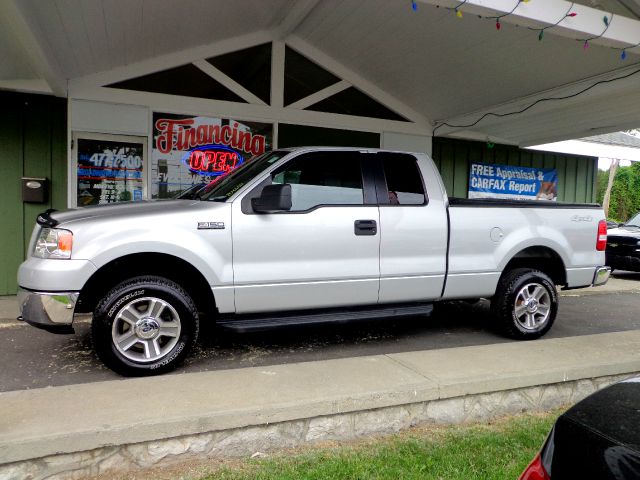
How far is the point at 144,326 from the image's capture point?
3900 millimetres

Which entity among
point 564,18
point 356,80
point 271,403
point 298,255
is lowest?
point 271,403

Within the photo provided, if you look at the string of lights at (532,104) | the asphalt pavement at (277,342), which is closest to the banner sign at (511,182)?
the string of lights at (532,104)

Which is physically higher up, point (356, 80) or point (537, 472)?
point (356, 80)

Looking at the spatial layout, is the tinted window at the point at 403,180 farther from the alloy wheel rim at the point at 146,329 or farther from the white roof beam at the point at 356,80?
the white roof beam at the point at 356,80

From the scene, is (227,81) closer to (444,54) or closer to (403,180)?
(444,54)

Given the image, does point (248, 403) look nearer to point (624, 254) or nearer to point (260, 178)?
point (260, 178)

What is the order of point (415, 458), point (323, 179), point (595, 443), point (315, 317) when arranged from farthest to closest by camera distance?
point (323, 179), point (315, 317), point (415, 458), point (595, 443)

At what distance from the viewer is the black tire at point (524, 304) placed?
17.3ft

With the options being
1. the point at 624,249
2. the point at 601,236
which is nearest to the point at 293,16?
the point at 601,236

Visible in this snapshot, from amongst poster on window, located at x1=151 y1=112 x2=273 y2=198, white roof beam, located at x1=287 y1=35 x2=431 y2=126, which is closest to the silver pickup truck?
poster on window, located at x1=151 y1=112 x2=273 y2=198

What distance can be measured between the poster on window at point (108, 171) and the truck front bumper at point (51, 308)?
152 inches

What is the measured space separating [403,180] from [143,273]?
8.45 ft

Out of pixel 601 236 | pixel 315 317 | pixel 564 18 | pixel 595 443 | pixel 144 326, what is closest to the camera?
pixel 595 443

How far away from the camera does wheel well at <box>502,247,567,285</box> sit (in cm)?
546
